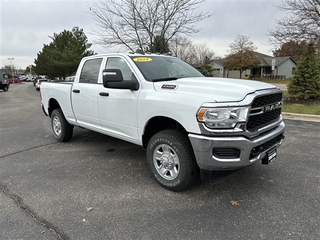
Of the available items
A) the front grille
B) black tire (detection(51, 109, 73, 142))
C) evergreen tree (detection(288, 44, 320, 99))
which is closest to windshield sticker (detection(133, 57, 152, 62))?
the front grille

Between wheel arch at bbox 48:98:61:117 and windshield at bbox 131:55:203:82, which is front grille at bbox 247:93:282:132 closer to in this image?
windshield at bbox 131:55:203:82

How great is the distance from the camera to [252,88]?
2902 millimetres

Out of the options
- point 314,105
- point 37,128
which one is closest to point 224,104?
point 37,128

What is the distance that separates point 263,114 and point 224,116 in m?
0.69

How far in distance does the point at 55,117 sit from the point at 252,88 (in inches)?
180

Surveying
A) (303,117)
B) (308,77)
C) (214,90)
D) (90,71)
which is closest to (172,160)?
(214,90)

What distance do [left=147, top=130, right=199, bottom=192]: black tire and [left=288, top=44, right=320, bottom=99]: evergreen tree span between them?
32.6 feet

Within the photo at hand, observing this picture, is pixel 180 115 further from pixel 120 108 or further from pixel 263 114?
pixel 120 108

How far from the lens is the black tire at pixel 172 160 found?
297 centimetres

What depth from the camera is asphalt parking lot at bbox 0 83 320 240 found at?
2.47 m

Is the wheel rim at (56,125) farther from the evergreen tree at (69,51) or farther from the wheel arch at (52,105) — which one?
the evergreen tree at (69,51)

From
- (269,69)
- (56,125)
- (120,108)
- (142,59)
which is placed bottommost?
(56,125)

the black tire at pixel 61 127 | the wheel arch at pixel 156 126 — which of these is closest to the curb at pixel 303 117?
the wheel arch at pixel 156 126

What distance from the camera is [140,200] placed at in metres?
3.05
